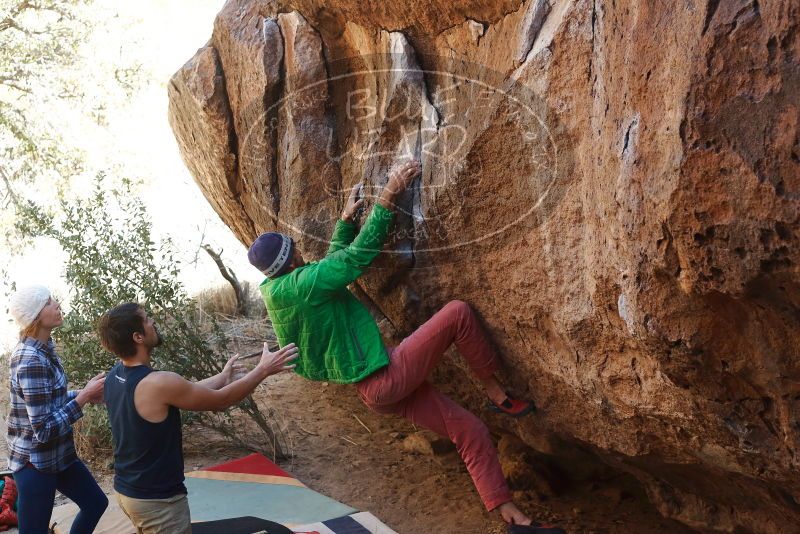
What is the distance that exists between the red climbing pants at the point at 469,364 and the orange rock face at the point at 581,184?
12 cm

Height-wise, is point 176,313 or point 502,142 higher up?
point 502,142

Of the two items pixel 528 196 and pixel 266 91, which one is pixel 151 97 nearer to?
pixel 266 91

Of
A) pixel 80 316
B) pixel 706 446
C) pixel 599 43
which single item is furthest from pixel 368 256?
pixel 80 316

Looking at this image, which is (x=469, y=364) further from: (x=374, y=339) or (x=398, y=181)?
(x=398, y=181)

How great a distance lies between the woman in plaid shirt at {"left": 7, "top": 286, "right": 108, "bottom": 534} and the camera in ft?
12.0

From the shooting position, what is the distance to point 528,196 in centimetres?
349

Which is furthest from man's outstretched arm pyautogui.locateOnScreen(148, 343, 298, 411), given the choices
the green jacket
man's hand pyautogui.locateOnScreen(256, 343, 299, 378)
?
the green jacket

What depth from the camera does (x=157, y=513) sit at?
10.7 feet

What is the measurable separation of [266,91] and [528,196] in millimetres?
1820

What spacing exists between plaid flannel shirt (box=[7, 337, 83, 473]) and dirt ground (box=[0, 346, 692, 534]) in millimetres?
1897

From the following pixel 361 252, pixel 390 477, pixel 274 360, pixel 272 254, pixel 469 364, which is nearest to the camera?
pixel 274 360

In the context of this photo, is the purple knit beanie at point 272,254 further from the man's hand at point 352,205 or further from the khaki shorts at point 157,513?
the khaki shorts at point 157,513

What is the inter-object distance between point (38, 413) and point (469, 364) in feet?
6.70

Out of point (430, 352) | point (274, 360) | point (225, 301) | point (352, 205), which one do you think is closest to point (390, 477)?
point (430, 352)
